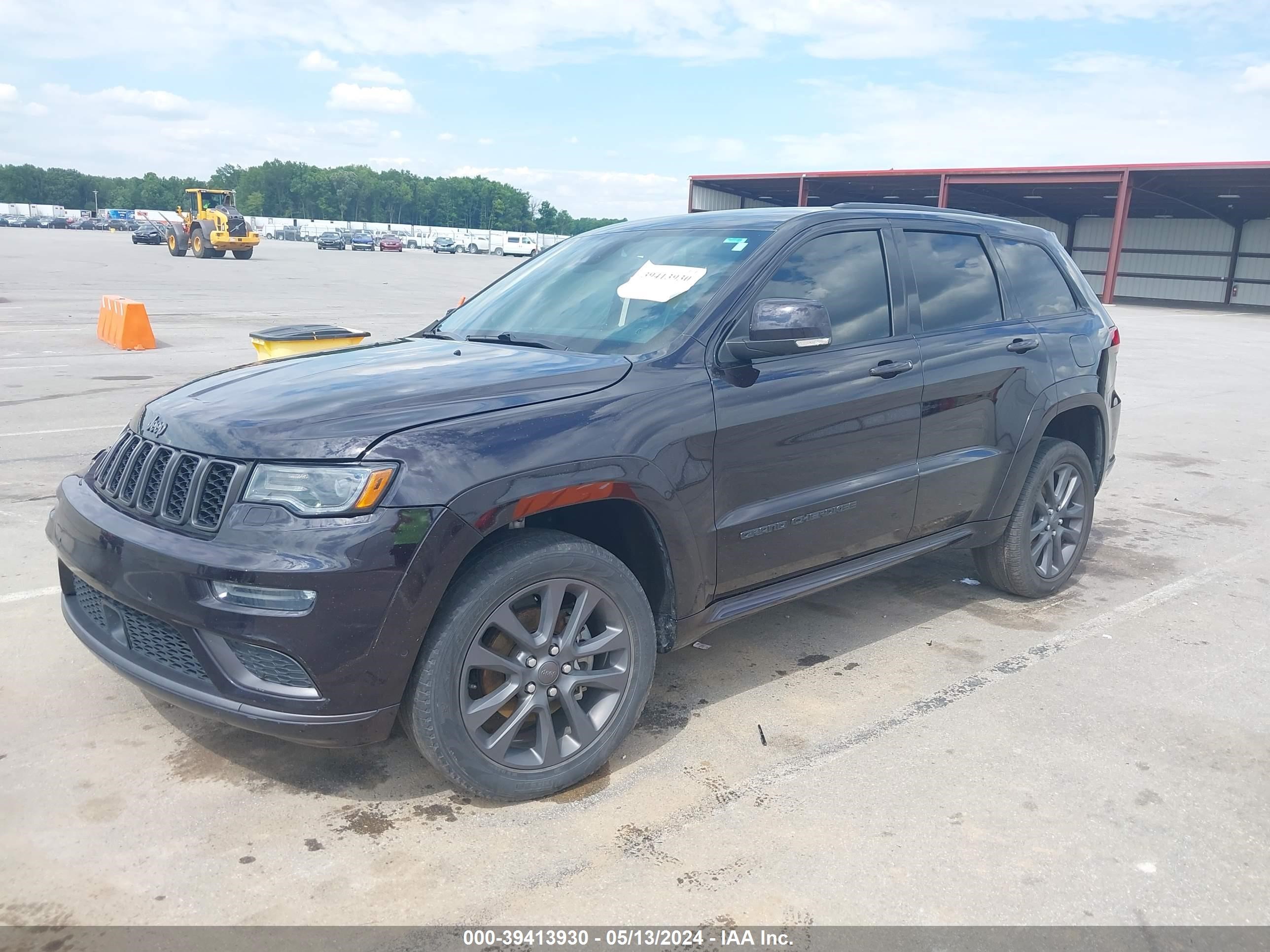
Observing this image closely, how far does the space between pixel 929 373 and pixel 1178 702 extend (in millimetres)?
1650

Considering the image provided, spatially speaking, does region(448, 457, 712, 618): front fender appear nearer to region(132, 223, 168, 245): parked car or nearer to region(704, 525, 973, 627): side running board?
region(704, 525, 973, 627): side running board

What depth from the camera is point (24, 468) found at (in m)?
7.00

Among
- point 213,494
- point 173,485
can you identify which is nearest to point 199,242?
point 173,485

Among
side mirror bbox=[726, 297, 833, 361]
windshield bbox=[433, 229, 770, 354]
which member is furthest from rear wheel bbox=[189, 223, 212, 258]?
side mirror bbox=[726, 297, 833, 361]

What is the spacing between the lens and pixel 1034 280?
5.11 m

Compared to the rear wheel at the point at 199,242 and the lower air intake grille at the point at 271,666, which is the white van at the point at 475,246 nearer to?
the rear wheel at the point at 199,242

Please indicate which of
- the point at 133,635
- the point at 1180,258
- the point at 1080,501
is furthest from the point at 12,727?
the point at 1180,258

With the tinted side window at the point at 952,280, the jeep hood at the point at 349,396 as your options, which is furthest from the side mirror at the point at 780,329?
the tinted side window at the point at 952,280

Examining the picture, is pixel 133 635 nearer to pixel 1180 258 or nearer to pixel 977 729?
pixel 977 729

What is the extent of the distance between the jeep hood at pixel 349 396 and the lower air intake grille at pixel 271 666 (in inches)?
20.8

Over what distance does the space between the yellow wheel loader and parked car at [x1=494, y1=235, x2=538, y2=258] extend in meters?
28.3

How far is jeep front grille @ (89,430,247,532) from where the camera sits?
2.81 metres

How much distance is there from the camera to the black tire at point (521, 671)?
9.38 ft

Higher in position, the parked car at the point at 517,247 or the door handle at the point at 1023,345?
the parked car at the point at 517,247
